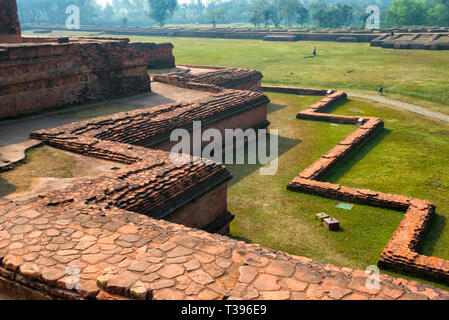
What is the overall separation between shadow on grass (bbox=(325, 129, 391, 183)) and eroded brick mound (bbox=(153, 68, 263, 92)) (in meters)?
4.22

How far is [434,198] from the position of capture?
750 centimetres

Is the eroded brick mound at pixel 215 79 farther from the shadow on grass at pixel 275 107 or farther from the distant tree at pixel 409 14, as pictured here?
the distant tree at pixel 409 14

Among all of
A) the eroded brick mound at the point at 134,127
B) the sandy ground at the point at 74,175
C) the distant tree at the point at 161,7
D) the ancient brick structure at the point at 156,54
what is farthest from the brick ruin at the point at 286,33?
the sandy ground at the point at 74,175

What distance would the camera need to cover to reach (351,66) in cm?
2139

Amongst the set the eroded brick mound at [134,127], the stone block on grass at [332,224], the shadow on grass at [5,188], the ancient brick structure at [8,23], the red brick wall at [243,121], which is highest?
the ancient brick structure at [8,23]

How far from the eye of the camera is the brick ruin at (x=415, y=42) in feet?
82.2

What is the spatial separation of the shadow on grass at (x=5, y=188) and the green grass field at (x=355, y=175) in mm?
3178

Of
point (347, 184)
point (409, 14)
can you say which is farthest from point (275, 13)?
point (347, 184)

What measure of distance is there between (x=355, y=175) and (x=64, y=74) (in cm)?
675

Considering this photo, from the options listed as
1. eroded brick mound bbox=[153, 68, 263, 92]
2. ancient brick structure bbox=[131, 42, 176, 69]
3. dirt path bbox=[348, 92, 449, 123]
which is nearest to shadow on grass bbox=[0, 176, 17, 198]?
eroded brick mound bbox=[153, 68, 263, 92]
